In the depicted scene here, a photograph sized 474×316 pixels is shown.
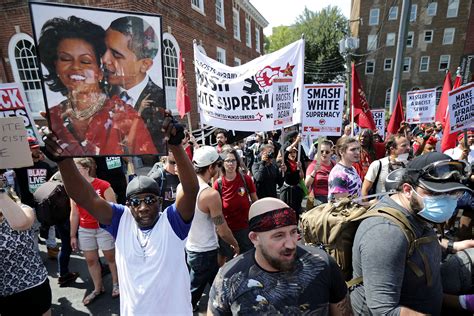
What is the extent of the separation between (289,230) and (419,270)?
74 centimetres

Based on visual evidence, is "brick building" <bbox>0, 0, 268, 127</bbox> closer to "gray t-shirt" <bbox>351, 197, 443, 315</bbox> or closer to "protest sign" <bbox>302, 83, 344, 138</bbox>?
"protest sign" <bbox>302, 83, 344, 138</bbox>

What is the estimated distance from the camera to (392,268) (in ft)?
4.76

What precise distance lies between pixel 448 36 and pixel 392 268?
140ft

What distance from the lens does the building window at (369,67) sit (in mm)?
35125

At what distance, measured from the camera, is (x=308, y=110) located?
17.2ft

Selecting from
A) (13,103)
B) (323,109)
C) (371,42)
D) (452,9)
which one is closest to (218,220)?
(323,109)

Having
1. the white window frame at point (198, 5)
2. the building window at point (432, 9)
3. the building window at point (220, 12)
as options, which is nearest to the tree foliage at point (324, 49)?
the building window at point (432, 9)

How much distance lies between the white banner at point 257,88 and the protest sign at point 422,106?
6188mm

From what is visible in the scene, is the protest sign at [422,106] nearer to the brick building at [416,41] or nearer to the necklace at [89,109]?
the necklace at [89,109]

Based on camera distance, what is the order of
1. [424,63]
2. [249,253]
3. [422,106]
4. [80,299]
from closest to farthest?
[249,253]
[80,299]
[422,106]
[424,63]

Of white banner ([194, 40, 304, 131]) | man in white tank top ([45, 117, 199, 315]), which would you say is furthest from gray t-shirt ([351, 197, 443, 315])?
white banner ([194, 40, 304, 131])

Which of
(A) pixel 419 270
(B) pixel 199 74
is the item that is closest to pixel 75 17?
(A) pixel 419 270

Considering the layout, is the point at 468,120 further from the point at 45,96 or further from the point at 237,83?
the point at 45,96

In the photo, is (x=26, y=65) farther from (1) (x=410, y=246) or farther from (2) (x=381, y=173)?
(1) (x=410, y=246)
